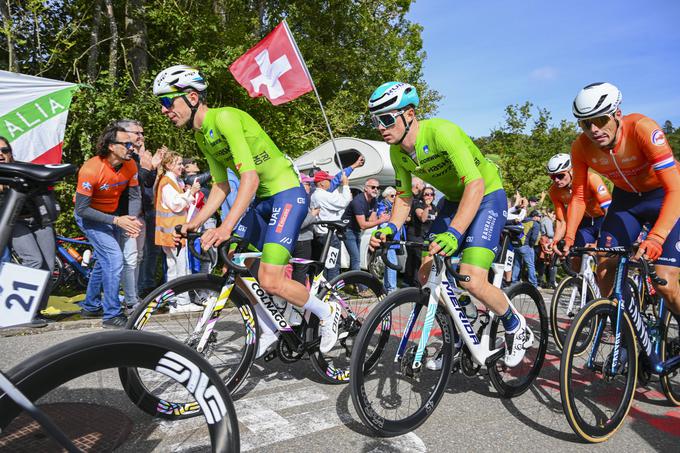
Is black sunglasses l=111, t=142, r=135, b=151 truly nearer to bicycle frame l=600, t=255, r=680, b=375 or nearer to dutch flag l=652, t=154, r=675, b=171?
bicycle frame l=600, t=255, r=680, b=375

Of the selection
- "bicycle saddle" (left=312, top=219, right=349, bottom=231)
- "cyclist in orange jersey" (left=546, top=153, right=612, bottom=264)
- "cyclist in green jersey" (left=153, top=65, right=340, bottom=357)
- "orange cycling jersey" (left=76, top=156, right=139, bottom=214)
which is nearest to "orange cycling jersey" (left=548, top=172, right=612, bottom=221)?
"cyclist in orange jersey" (left=546, top=153, right=612, bottom=264)

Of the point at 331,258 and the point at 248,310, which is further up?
the point at 331,258

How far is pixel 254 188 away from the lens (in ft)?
10.9

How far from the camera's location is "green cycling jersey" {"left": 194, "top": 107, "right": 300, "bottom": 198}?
11.0 ft

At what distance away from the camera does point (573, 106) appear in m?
3.61

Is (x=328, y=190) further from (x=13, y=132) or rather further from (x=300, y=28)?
(x=300, y=28)

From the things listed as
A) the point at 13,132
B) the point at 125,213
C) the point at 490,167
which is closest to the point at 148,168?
the point at 125,213

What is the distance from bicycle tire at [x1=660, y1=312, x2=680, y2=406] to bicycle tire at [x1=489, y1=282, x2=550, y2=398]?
841mm

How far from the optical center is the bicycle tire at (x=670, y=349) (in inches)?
146

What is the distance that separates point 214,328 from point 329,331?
34.7 inches

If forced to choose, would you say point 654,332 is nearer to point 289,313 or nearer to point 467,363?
point 467,363

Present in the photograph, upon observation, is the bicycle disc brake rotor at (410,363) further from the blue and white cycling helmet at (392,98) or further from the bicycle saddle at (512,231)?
the blue and white cycling helmet at (392,98)

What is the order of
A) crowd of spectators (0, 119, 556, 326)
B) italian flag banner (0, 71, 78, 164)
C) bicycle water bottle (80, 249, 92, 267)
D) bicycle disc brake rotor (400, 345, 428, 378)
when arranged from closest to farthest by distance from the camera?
bicycle disc brake rotor (400, 345, 428, 378), crowd of spectators (0, 119, 556, 326), italian flag banner (0, 71, 78, 164), bicycle water bottle (80, 249, 92, 267)

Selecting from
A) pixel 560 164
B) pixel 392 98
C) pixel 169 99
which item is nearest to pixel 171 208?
pixel 169 99
